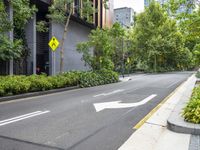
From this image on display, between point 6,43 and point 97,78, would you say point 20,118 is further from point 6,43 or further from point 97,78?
point 97,78

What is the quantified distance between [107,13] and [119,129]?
35.0 meters

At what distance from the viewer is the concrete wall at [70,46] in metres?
23.9

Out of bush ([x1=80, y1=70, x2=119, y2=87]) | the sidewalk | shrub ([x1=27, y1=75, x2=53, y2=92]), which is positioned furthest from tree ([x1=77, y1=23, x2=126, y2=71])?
the sidewalk

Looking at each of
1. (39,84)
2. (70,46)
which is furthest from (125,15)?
(39,84)

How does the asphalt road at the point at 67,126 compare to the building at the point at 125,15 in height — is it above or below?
below

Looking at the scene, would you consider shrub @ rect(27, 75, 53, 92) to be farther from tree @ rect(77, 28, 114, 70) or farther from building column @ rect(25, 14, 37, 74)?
tree @ rect(77, 28, 114, 70)

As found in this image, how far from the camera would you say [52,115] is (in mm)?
8594

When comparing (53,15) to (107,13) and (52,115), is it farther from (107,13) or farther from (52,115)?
(107,13)

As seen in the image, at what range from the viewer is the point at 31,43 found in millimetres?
21672

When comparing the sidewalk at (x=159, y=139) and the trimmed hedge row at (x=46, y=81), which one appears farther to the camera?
the trimmed hedge row at (x=46, y=81)

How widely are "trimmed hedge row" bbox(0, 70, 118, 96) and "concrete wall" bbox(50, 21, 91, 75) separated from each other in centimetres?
415

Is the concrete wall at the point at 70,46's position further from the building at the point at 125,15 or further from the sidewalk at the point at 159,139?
the building at the point at 125,15

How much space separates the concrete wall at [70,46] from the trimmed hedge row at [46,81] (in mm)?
4151

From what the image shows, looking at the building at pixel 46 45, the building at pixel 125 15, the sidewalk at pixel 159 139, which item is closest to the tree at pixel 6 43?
the building at pixel 46 45
